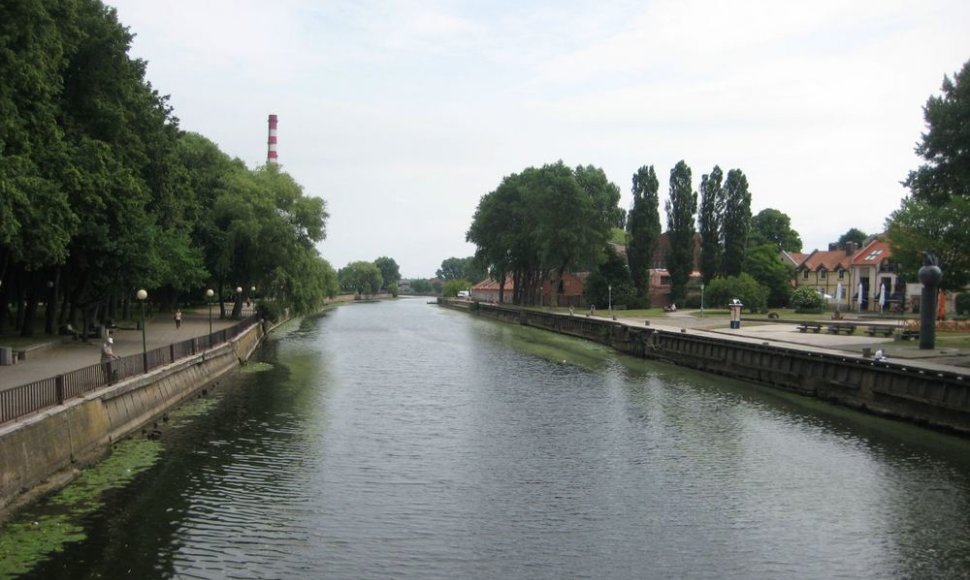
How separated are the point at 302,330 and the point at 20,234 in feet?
149

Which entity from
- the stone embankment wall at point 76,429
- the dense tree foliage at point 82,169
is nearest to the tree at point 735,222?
the dense tree foliage at point 82,169

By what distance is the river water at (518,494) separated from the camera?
1288 centimetres

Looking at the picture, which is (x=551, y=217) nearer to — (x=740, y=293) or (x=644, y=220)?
(x=644, y=220)

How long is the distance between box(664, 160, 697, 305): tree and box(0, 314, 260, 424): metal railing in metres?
63.6

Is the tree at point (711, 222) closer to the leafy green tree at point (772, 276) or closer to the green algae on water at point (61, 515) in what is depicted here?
the leafy green tree at point (772, 276)

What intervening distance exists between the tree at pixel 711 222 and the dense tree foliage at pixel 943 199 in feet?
116

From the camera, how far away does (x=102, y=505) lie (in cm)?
1492

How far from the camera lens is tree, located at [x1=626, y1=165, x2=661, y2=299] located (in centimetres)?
8462

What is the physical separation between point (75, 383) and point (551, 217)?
6783 centimetres

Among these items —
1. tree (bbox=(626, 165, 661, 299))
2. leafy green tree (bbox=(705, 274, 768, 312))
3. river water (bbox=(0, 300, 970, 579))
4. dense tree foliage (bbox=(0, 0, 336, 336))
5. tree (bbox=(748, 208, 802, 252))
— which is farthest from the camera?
tree (bbox=(748, 208, 802, 252))

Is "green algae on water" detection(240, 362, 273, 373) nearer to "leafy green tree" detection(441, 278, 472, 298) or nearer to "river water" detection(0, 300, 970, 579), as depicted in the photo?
"river water" detection(0, 300, 970, 579)

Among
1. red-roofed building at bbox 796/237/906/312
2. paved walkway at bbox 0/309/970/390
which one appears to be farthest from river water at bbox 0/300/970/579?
red-roofed building at bbox 796/237/906/312

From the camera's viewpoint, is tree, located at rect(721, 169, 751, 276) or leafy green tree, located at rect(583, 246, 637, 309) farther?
leafy green tree, located at rect(583, 246, 637, 309)

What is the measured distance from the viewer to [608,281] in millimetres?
88750
